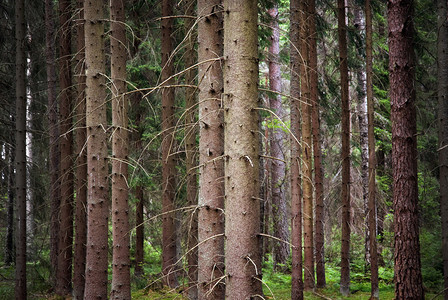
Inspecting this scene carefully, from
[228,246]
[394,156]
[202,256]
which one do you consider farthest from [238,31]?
[394,156]

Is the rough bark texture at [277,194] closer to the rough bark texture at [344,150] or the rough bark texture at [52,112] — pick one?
the rough bark texture at [344,150]

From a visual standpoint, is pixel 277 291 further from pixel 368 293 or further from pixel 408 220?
pixel 408 220

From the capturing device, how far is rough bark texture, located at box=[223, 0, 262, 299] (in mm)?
3805

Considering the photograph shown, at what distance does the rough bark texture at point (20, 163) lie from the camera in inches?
383

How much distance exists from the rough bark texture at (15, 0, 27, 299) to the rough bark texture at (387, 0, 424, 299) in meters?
7.82

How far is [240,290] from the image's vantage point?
3.78 m

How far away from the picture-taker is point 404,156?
7.60 meters

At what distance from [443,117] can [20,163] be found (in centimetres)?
949

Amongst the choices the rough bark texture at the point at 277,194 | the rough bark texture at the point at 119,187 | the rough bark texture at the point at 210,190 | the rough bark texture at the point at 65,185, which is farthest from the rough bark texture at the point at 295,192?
the rough bark texture at the point at 277,194

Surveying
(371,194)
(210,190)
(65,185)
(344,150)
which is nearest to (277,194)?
(344,150)

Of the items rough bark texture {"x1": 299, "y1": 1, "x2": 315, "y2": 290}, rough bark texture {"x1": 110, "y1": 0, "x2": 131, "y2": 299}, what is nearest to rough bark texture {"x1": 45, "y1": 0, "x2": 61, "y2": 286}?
rough bark texture {"x1": 110, "y1": 0, "x2": 131, "y2": 299}

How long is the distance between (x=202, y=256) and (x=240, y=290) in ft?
5.47

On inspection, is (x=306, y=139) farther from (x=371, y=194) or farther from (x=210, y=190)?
(x=210, y=190)

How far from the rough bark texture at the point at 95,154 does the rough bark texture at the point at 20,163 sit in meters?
3.35
